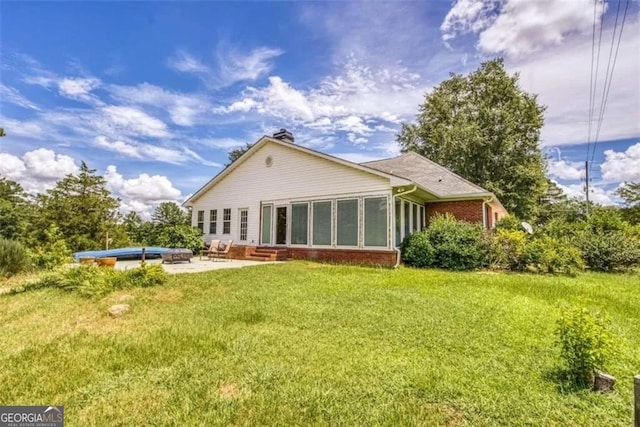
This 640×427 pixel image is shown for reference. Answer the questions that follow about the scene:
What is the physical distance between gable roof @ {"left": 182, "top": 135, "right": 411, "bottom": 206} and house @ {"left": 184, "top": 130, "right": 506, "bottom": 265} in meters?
0.04

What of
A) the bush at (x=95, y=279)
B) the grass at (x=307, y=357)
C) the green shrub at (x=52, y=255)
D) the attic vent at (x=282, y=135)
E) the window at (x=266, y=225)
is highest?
the attic vent at (x=282, y=135)

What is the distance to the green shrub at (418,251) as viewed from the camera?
39.2 ft

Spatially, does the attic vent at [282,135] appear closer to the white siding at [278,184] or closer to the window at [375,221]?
the white siding at [278,184]

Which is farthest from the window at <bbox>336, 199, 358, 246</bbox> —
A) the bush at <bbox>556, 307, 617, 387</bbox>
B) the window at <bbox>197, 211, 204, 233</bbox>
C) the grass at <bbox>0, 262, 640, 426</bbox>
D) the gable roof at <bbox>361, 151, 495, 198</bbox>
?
the bush at <bbox>556, 307, 617, 387</bbox>

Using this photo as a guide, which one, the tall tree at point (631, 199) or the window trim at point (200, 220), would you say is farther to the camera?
the tall tree at point (631, 199)

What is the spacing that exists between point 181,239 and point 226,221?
2.47 m

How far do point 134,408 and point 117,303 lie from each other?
4262 mm

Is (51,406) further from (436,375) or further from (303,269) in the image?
(303,269)

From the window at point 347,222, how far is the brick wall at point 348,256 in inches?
15.6

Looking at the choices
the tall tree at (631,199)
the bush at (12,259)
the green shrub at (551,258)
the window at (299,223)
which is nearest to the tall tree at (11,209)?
the bush at (12,259)

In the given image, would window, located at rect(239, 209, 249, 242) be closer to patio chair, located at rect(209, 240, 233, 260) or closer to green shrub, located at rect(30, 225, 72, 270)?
patio chair, located at rect(209, 240, 233, 260)

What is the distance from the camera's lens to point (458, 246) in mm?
11688

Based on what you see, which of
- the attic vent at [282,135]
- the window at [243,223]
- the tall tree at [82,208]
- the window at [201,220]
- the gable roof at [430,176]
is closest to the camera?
the gable roof at [430,176]

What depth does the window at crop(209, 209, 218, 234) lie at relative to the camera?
1806 cm
